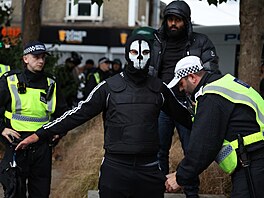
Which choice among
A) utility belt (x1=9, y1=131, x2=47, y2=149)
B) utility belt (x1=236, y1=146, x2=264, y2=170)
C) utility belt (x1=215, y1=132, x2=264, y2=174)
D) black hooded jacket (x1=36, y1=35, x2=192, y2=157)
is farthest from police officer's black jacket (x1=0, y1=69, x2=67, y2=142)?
utility belt (x1=236, y1=146, x2=264, y2=170)

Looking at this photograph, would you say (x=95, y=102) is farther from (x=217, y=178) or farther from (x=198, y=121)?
(x=217, y=178)

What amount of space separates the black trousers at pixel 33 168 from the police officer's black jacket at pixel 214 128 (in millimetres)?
2046

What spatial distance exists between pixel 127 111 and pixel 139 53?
0.50 m

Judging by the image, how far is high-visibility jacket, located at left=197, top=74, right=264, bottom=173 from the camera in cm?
407

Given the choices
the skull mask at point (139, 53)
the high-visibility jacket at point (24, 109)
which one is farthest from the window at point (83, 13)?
the skull mask at point (139, 53)

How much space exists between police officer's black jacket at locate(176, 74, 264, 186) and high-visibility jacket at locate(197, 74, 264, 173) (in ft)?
0.10

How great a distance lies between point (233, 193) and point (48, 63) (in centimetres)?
837

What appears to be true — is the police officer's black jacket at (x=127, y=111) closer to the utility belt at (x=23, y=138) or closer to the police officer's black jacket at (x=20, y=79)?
the utility belt at (x=23, y=138)

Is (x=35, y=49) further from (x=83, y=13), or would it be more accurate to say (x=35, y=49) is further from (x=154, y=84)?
(x=83, y=13)

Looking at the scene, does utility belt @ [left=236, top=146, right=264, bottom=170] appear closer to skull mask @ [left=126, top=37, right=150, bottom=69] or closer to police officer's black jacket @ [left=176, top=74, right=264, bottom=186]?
police officer's black jacket @ [left=176, top=74, right=264, bottom=186]

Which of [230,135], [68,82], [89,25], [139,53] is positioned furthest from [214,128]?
[89,25]

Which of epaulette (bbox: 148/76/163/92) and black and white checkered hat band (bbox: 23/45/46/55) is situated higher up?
black and white checkered hat band (bbox: 23/45/46/55)

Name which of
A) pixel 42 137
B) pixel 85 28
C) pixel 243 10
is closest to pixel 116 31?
pixel 85 28

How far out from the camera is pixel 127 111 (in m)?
4.56
